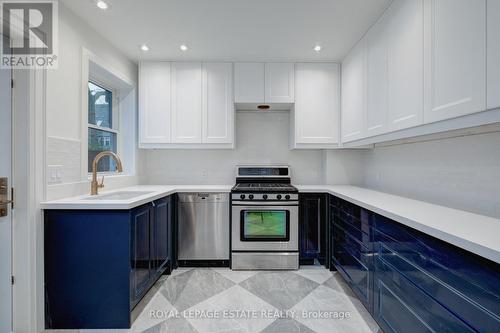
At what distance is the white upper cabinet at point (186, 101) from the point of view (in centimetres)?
307

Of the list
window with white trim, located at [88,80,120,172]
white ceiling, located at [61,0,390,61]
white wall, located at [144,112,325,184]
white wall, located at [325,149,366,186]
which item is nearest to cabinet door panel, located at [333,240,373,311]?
white wall, located at [325,149,366,186]

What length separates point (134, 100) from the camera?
10.2 ft

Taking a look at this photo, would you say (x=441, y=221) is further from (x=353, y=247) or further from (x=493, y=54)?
(x=353, y=247)

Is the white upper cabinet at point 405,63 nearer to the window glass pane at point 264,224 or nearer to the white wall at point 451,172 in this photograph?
the white wall at point 451,172

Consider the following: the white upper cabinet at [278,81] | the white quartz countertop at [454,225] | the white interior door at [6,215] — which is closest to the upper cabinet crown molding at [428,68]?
the white quartz countertop at [454,225]

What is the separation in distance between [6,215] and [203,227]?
1682 mm

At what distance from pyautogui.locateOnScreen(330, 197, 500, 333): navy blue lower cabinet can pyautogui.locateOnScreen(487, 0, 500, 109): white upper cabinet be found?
71 cm

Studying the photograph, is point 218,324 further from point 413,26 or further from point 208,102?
point 413,26

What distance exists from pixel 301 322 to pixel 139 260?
1374 mm

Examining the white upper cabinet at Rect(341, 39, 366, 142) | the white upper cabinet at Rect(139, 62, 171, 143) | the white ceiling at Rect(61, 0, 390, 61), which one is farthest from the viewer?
the white upper cabinet at Rect(139, 62, 171, 143)

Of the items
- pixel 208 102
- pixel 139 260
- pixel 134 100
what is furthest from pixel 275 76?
pixel 139 260

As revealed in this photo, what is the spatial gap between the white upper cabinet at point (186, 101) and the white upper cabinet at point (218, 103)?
0.08 m

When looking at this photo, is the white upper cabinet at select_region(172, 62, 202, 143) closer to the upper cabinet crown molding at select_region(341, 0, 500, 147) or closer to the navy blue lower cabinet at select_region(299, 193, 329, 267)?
the navy blue lower cabinet at select_region(299, 193, 329, 267)

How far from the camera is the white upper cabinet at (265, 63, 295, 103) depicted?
3076 mm
